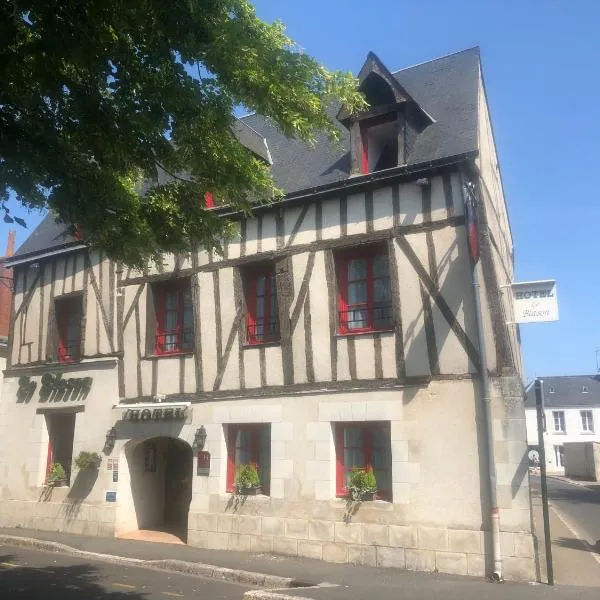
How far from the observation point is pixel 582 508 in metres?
17.1

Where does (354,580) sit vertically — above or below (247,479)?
below

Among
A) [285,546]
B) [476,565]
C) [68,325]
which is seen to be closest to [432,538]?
Answer: [476,565]

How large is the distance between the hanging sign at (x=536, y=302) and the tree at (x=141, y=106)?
155 inches

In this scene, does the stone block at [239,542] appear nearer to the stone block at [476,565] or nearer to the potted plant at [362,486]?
the potted plant at [362,486]

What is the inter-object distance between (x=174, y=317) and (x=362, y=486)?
4690 mm

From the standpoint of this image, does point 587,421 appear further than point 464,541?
Yes

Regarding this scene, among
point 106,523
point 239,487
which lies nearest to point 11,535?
point 106,523

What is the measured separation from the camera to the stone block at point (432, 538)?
7.92 metres

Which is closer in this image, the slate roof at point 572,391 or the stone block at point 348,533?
the stone block at point 348,533

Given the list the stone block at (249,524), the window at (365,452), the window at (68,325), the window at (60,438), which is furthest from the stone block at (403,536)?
the window at (68,325)

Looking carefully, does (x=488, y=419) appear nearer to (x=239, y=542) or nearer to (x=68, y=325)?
(x=239, y=542)

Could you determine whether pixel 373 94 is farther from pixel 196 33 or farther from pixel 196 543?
pixel 196 543

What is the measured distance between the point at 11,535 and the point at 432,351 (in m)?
8.02

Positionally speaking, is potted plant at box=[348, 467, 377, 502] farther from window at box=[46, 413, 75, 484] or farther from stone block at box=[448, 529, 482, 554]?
window at box=[46, 413, 75, 484]
